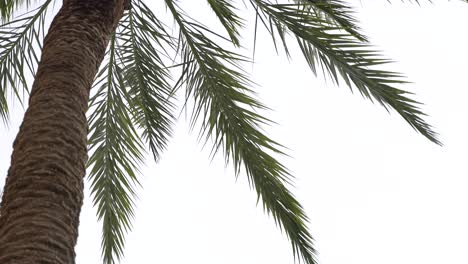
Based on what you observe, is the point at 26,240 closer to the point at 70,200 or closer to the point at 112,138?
the point at 70,200

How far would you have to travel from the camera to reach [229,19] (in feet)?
18.1

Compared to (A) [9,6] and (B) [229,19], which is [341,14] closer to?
(B) [229,19]

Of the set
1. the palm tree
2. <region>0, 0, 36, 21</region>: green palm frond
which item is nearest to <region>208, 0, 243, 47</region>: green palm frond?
Answer: the palm tree

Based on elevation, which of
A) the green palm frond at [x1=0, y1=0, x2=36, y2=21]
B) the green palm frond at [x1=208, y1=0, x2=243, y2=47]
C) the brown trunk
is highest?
the green palm frond at [x1=0, y1=0, x2=36, y2=21]

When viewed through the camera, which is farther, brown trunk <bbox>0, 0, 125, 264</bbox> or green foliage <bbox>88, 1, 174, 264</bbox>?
green foliage <bbox>88, 1, 174, 264</bbox>

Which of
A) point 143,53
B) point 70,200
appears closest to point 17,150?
point 70,200

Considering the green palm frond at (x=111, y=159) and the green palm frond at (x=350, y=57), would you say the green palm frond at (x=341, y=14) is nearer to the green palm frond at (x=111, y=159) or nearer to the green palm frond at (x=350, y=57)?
the green palm frond at (x=350, y=57)

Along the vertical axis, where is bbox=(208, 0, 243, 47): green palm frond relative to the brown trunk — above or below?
above

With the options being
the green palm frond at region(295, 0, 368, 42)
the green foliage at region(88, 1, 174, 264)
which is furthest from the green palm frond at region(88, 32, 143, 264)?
the green palm frond at region(295, 0, 368, 42)

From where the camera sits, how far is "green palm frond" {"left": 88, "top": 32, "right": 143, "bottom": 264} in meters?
6.51

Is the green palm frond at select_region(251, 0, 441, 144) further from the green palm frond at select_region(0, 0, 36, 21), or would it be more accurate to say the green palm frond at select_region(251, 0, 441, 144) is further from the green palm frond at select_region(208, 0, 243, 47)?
the green palm frond at select_region(0, 0, 36, 21)

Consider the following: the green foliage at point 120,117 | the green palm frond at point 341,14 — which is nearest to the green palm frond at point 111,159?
the green foliage at point 120,117

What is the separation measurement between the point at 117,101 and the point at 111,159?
595mm

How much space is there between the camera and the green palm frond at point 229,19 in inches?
216
